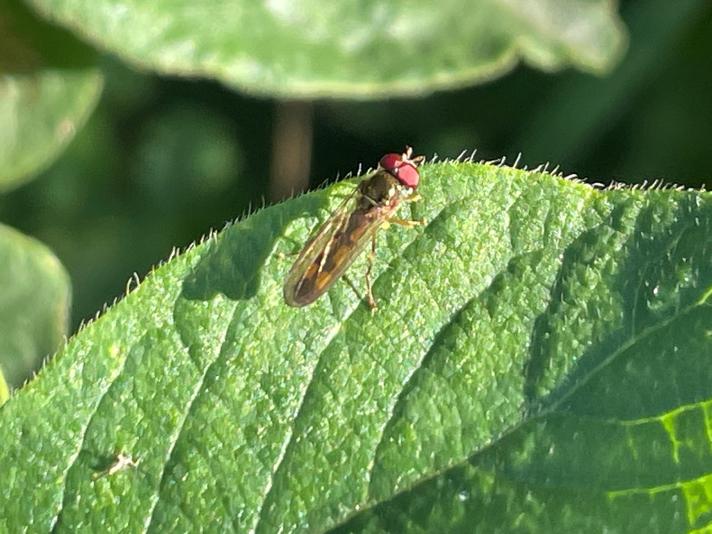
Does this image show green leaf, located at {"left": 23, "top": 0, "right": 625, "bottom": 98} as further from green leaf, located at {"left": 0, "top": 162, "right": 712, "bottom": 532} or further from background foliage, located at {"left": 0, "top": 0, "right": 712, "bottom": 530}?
green leaf, located at {"left": 0, "top": 162, "right": 712, "bottom": 532}

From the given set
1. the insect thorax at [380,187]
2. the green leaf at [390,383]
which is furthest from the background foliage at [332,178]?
the insect thorax at [380,187]

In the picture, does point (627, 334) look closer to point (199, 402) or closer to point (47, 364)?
point (199, 402)

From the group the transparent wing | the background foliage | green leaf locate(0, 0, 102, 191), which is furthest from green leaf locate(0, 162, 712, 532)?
green leaf locate(0, 0, 102, 191)

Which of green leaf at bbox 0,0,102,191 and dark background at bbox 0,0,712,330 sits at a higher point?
dark background at bbox 0,0,712,330

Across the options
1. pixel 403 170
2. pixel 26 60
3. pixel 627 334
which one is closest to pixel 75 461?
pixel 627 334

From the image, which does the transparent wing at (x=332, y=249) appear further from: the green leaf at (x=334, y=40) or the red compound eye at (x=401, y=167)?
the green leaf at (x=334, y=40)

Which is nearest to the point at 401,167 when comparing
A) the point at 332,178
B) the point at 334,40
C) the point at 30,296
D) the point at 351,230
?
the point at 351,230
